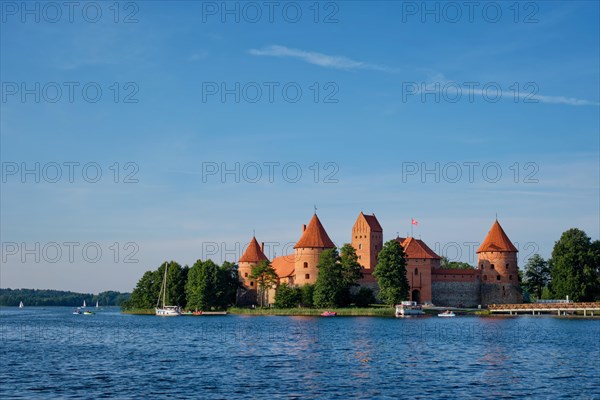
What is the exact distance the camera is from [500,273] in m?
89.0

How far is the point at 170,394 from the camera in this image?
2348cm

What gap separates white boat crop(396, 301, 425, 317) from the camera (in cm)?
7322

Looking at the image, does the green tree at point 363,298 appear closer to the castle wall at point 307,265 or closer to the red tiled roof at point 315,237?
the castle wall at point 307,265

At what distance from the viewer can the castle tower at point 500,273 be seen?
292 ft

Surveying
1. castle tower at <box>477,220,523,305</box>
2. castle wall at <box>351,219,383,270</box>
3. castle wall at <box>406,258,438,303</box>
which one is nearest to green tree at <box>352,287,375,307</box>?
castle wall at <box>406,258,438,303</box>

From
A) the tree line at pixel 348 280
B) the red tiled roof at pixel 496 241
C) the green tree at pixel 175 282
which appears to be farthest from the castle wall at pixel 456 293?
the green tree at pixel 175 282

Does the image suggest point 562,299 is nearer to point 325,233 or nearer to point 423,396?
point 325,233

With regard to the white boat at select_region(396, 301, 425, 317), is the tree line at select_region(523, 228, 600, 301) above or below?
above

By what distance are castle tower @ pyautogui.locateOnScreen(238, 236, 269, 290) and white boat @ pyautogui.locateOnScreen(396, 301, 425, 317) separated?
28.1 m

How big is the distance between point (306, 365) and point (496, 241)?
63.8 m

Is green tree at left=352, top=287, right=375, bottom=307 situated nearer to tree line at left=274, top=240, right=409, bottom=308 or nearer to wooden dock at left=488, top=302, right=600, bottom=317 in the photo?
tree line at left=274, top=240, right=409, bottom=308

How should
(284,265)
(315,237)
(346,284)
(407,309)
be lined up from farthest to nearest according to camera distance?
(284,265), (315,237), (346,284), (407,309)

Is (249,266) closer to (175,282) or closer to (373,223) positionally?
(175,282)

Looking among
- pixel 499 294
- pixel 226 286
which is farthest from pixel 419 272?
pixel 226 286
